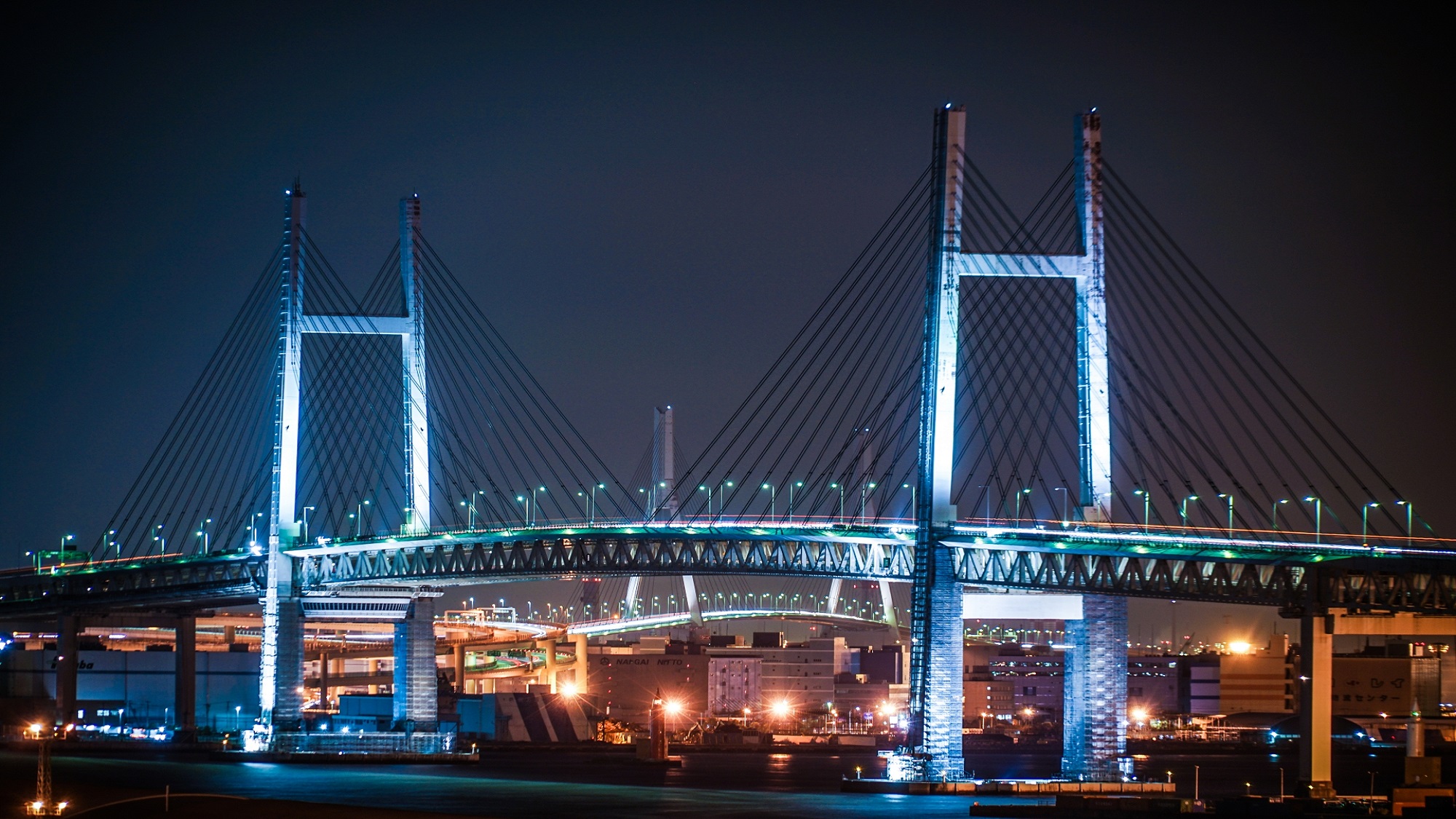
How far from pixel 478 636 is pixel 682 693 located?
22.8 m

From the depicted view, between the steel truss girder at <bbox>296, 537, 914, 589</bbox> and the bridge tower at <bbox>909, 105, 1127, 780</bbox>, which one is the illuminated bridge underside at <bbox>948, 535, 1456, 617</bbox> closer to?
A: the bridge tower at <bbox>909, 105, 1127, 780</bbox>

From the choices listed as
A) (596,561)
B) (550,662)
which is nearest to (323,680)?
(550,662)

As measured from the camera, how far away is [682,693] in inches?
5714

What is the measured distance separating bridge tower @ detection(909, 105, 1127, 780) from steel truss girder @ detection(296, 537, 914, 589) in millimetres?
3926

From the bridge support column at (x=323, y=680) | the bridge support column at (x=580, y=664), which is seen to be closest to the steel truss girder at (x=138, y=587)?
the bridge support column at (x=323, y=680)

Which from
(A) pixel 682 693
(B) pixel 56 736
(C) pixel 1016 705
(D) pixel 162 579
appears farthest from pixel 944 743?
(C) pixel 1016 705

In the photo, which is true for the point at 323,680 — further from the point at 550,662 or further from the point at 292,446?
the point at 292,446

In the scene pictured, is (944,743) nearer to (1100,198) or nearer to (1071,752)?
(1071,752)

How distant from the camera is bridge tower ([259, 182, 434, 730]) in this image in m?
65.1

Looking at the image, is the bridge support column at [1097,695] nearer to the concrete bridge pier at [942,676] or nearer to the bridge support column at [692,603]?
the concrete bridge pier at [942,676]

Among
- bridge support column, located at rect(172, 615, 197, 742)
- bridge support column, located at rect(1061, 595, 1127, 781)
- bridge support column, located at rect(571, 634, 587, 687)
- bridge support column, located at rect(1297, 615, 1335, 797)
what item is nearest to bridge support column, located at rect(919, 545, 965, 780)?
bridge support column, located at rect(1061, 595, 1127, 781)

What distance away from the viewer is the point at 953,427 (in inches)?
1919

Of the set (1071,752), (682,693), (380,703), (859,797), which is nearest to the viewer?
(859,797)

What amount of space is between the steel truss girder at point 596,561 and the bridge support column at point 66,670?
21.8 meters
